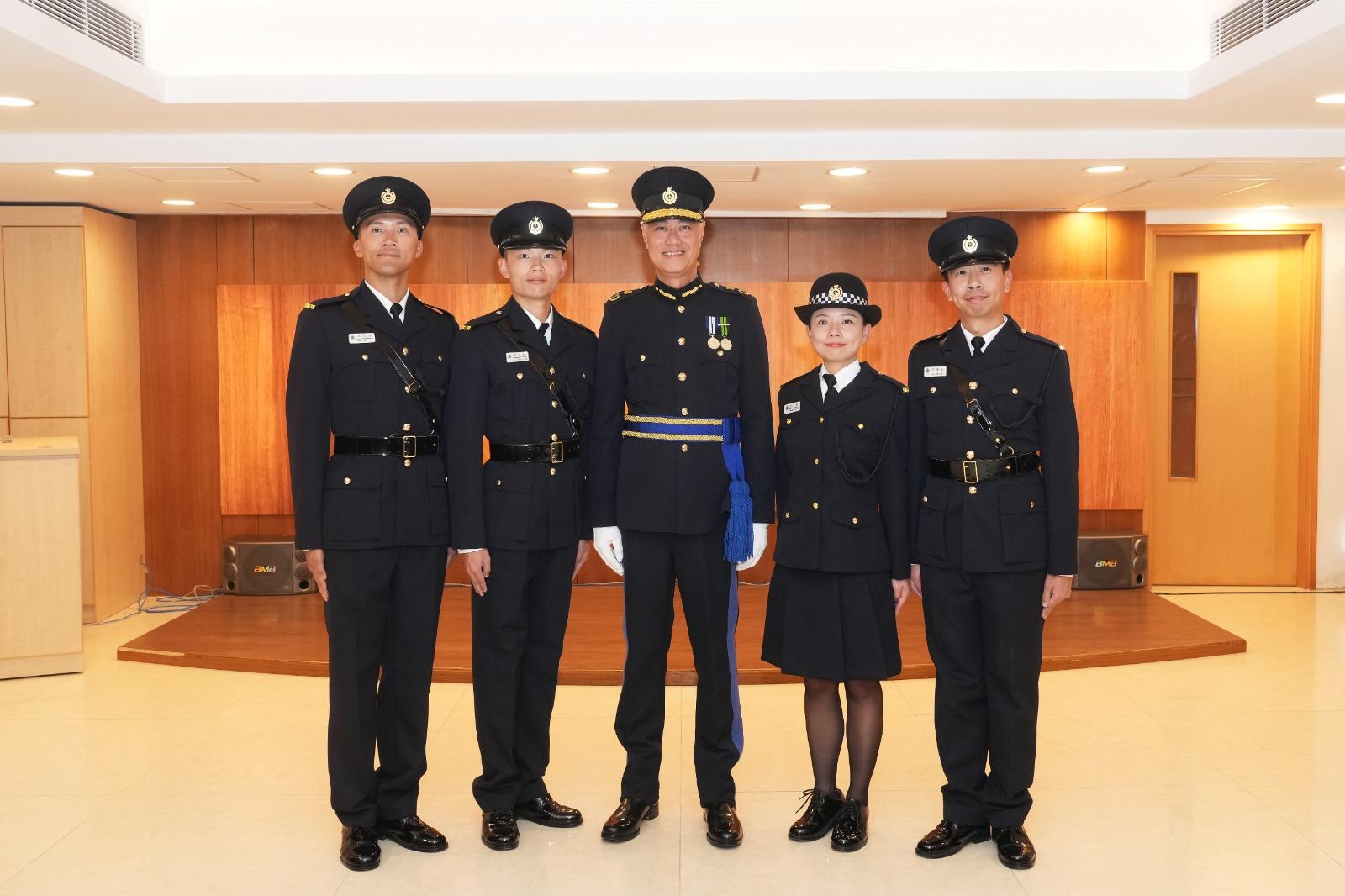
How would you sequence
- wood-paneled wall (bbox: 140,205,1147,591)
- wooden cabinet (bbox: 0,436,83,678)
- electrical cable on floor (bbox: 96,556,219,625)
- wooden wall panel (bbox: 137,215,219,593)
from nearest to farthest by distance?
wooden cabinet (bbox: 0,436,83,678), wood-paneled wall (bbox: 140,205,1147,591), electrical cable on floor (bbox: 96,556,219,625), wooden wall panel (bbox: 137,215,219,593)

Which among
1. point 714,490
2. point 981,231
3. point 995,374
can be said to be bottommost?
point 714,490

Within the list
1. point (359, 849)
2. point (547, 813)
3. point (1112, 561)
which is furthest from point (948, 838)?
point (1112, 561)

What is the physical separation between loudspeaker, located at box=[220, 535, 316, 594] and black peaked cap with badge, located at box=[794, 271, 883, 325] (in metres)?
4.79

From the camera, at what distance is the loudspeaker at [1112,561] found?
7.30 metres

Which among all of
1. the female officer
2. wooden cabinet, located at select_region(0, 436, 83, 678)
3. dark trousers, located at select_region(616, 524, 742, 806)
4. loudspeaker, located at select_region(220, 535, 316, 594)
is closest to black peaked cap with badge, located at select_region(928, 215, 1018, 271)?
the female officer

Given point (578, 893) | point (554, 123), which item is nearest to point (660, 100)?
point (554, 123)

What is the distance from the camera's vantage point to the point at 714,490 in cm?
352

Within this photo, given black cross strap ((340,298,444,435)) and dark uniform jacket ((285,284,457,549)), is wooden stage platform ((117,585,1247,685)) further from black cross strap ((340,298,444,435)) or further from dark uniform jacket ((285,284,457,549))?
black cross strap ((340,298,444,435))

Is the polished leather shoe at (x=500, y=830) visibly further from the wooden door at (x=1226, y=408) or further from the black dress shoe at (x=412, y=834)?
Answer: the wooden door at (x=1226, y=408)

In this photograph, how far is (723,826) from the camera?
364 cm

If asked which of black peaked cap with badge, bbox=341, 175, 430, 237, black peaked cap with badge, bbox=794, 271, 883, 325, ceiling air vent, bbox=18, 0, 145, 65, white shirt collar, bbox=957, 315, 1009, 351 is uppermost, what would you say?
ceiling air vent, bbox=18, 0, 145, 65

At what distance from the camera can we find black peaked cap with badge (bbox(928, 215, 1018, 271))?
136 inches

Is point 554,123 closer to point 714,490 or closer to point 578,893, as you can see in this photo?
point 714,490

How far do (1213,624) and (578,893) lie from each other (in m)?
4.54
